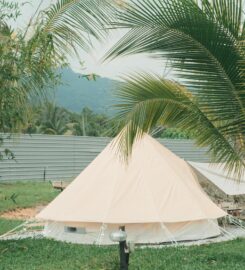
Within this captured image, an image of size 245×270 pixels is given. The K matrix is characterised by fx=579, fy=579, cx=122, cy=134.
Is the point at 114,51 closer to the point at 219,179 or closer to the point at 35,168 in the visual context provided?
the point at 219,179

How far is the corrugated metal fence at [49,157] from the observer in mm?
21969

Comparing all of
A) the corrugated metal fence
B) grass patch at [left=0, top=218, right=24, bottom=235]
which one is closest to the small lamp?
grass patch at [left=0, top=218, right=24, bottom=235]

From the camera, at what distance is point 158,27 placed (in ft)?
20.5

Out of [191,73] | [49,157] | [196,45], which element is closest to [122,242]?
[191,73]

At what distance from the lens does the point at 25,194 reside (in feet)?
60.2

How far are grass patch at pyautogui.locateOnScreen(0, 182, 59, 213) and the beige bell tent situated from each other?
14.1ft

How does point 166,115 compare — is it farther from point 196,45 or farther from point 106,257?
point 106,257

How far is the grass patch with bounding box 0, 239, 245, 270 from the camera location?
306 inches

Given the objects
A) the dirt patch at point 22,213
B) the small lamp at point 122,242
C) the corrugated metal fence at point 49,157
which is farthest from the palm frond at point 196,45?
the corrugated metal fence at point 49,157

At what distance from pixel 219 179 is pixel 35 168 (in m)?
11.5

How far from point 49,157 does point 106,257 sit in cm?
1500

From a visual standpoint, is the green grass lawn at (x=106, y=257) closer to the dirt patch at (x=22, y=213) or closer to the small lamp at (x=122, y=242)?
the small lamp at (x=122, y=242)

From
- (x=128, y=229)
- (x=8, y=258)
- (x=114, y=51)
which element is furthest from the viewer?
(x=128, y=229)

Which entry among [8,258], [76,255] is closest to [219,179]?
[76,255]
